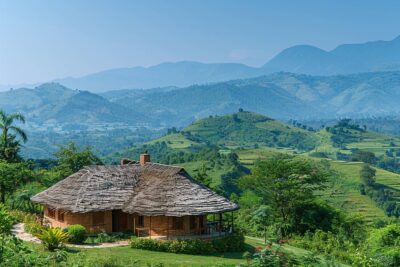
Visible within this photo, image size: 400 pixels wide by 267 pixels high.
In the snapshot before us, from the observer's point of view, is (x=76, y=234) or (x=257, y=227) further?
(x=257, y=227)

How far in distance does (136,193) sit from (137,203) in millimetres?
1866

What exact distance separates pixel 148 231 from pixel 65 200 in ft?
17.1

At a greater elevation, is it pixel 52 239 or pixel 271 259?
pixel 271 259

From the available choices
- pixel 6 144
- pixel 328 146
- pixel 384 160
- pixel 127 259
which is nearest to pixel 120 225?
pixel 127 259

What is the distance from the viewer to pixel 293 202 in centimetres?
4434

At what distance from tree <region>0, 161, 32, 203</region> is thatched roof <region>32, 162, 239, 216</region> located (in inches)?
230

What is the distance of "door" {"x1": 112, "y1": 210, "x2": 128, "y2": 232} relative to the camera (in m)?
31.0

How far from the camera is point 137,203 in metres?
29.5

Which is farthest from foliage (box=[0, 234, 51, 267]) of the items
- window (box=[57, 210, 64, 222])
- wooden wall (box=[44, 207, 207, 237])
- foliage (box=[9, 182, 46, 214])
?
foliage (box=[9, 182, 46, 214])

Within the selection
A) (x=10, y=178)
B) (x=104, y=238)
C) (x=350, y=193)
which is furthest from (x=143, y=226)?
(x=350, y=193)

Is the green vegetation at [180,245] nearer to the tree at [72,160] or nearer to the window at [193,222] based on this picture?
the window at [193,222]

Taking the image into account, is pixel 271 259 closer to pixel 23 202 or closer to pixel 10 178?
pixel 23 202

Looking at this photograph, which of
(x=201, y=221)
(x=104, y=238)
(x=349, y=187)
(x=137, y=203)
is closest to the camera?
(x=104, y=238)

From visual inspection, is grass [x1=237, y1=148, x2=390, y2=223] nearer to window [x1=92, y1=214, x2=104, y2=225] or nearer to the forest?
the forest
